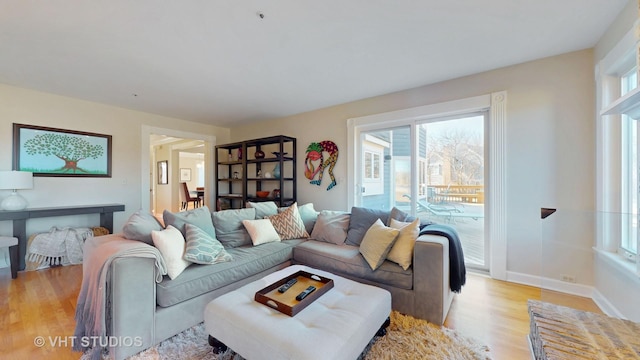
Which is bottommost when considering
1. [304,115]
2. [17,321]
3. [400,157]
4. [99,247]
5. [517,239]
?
[17,321]

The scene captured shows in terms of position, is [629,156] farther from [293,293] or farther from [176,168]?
[176,168]

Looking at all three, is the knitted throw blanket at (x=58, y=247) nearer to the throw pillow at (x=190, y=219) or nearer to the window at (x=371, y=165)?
the throw pillow at (x=190, y=219)

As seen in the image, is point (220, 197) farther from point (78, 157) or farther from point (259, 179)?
point (78, 157)

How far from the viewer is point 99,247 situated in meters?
1.77

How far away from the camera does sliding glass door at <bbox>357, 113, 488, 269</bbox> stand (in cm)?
302

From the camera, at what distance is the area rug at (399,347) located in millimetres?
1548

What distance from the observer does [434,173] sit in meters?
3.34

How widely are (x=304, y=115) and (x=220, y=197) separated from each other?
2740 mm

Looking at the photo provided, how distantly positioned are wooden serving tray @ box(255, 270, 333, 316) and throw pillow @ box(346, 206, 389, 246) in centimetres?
98

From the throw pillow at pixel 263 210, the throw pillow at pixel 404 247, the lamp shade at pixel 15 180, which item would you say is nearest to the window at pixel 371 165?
the throw pillow at pixel 263 210

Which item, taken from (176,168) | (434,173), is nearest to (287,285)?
(434,173)

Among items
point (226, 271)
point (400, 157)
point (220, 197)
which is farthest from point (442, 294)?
point (220, 197)

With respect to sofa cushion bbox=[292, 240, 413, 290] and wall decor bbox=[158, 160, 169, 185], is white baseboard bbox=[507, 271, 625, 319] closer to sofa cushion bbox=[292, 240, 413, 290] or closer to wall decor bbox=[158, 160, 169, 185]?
sofa cushion bbox=[292, 240, 413, 290]

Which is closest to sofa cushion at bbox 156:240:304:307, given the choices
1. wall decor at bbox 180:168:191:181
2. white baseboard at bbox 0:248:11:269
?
white baseboard at bbox 0:248:11:269
